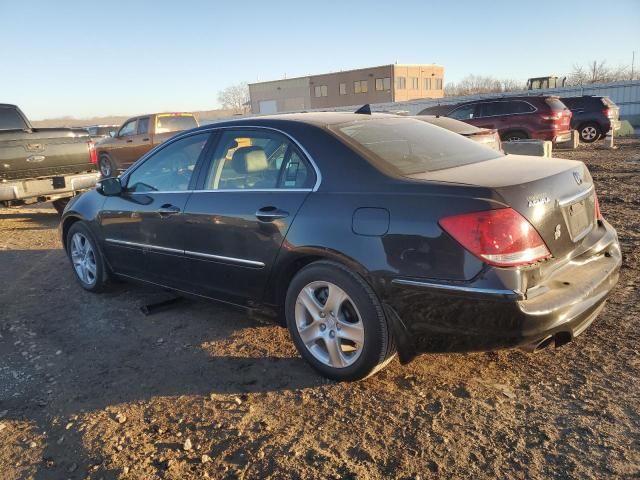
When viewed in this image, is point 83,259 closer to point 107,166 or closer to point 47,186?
point 47,186

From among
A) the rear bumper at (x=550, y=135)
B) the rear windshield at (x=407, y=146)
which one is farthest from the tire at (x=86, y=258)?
the rear bumper at (x=550, y=135)

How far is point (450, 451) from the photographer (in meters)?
2.50

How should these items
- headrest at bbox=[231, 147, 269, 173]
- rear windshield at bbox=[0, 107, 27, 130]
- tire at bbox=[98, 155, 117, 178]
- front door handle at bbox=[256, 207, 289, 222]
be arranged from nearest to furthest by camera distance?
front door handle at bbox=[256, 207, 289, 222]
headrest at bbox=[231, 147, 269, 173]
rear windshield at bbox=[0, 107, 27, 130]
tire at bbox=[98, 155, 117, 178]

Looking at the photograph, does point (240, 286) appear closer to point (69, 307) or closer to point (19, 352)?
point (19, 352)

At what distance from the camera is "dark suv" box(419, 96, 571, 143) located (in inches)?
574

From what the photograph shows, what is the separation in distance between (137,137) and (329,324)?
535 inches

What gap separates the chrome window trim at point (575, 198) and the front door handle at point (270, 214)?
157cm

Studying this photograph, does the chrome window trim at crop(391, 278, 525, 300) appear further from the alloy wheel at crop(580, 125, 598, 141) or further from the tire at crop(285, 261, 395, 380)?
the alloy wheel at crop(580, 125, 598, 141)

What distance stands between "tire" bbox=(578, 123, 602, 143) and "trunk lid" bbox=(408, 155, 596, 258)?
55.2ft

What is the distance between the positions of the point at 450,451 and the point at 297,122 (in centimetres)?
220

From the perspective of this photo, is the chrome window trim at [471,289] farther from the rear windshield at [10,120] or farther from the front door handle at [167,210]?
the rear windshield at [10,120]

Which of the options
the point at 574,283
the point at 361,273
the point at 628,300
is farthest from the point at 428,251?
the point at 628,300

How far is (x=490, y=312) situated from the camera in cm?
259

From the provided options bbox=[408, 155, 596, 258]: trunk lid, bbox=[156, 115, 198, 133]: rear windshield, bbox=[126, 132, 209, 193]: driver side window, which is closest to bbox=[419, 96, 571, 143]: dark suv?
bbox=[156, 115, 198, 133]: rear windshield
